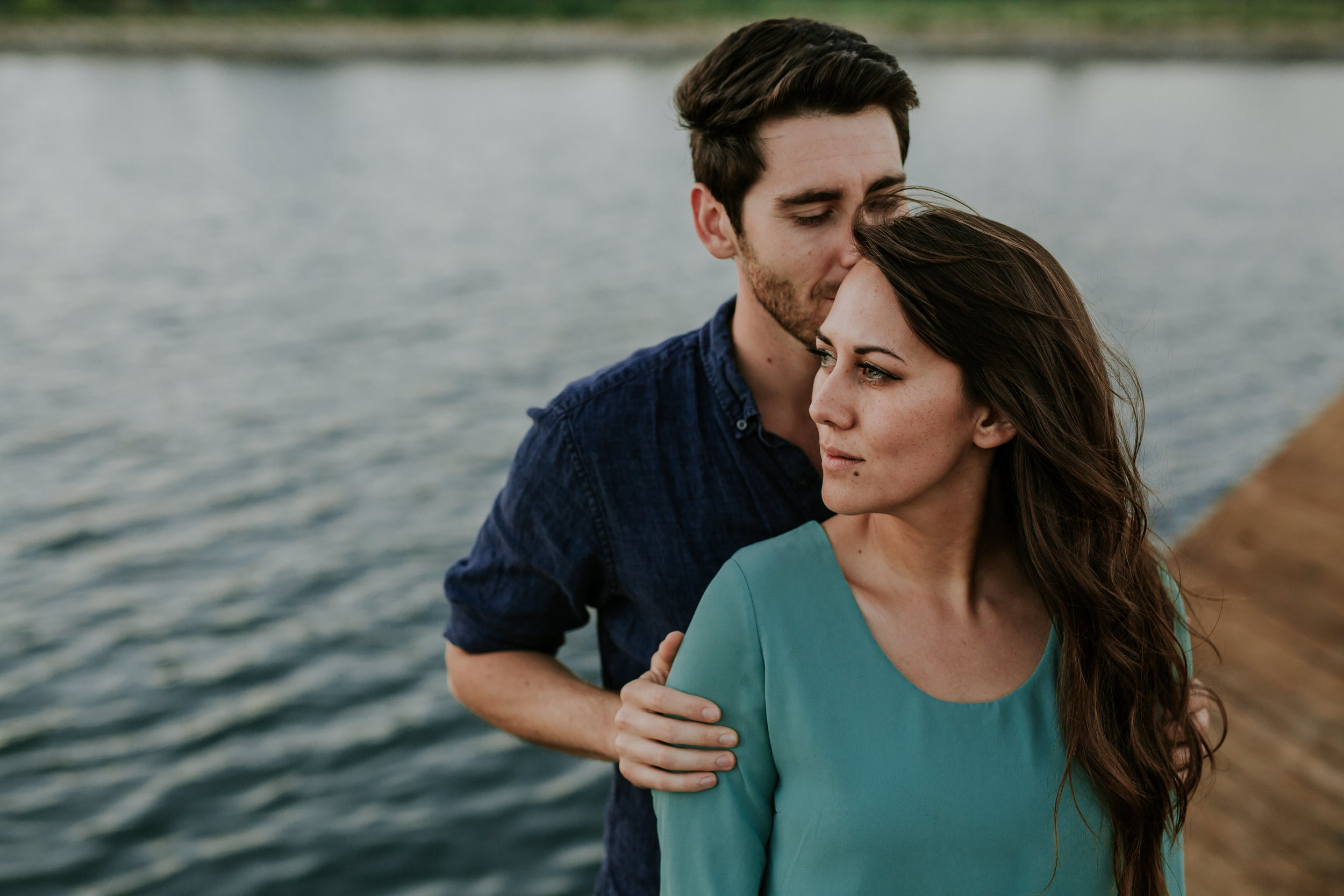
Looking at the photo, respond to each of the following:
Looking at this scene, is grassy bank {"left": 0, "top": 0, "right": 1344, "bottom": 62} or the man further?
grassy bank {"left": 0, "top": 0, "right": 1344, "bottom": 62}

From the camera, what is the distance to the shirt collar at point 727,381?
1897 millimetres

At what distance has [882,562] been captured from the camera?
5.40 ft

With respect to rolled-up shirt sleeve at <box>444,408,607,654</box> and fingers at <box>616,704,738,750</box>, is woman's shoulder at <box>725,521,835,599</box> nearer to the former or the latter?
fingers at <box>616,704,738,750</box>

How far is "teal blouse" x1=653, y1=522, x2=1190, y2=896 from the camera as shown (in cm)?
145

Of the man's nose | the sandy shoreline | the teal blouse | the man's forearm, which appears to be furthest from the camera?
the sandy shoreline

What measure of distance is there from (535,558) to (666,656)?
0.40 meters

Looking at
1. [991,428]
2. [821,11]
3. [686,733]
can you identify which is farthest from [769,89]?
[821,11]

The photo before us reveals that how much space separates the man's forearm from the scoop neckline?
0.53m

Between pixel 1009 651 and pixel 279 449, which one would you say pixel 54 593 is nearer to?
pixel 279 449

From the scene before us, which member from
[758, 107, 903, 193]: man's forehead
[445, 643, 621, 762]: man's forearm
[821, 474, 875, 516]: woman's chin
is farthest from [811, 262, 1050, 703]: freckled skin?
[445, 643, 621, 762]: man's forearm

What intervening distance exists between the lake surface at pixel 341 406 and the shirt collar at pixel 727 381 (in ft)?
1.93

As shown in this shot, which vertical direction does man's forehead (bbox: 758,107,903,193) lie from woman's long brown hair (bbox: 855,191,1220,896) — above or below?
above

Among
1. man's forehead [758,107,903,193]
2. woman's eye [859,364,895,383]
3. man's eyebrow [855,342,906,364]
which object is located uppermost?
man's forehead [758,107,903,193]

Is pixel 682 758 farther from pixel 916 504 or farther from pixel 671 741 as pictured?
pixel 916 504
